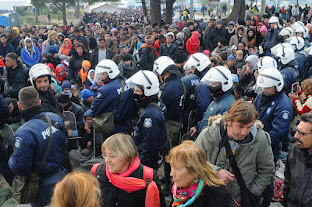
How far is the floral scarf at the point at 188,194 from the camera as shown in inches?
97.7

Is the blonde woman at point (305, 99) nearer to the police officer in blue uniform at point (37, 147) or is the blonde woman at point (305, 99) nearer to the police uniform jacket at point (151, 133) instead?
the police uniform jacket at point (151, 133)

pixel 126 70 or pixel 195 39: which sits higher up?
pixel 195 39

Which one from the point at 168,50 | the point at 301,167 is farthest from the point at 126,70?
the point at 301,167

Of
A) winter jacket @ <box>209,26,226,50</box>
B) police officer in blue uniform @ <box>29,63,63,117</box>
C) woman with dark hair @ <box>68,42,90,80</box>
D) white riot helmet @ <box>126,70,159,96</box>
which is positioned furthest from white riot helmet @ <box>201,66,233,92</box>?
winter jacket @ <box>209,26,226,50</box>

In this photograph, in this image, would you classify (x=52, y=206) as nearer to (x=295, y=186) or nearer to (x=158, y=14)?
(x=295, y=186)

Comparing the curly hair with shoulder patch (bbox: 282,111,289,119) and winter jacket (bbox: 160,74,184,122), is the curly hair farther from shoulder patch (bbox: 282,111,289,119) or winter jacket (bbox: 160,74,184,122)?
winter jacket (bbox: 160,74,184,122)

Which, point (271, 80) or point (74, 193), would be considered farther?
point (271, 80)

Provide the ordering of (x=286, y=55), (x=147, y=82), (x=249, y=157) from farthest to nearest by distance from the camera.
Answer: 1. (x=286, y=55)
2. (x=147, y=82)
3. (x=249, y=157)

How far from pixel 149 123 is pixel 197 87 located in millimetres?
1625

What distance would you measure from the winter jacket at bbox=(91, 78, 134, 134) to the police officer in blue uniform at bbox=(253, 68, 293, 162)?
1995 mm

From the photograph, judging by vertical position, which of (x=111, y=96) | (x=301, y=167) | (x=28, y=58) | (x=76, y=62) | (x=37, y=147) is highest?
(x=28, y=58)

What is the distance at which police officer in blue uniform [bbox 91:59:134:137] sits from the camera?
4828 millimetres

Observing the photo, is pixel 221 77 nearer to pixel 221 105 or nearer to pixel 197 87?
pixel 221 105

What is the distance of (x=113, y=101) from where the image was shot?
4852 millimetres
